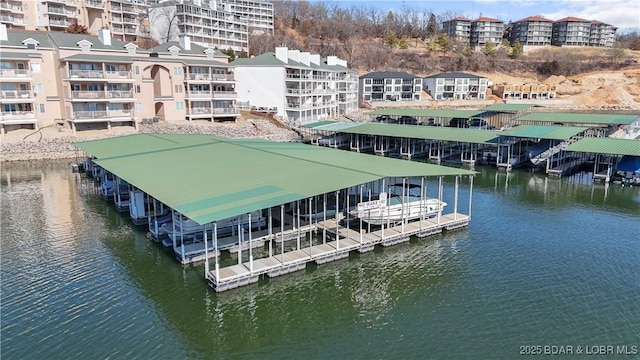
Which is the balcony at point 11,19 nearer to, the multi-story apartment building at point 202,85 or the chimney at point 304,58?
the multi-story apartment building at point 202,85

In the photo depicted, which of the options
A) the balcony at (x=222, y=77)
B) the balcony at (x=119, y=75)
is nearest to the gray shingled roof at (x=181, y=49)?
the balcony at (x=222, y=77)

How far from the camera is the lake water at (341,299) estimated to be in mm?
14477

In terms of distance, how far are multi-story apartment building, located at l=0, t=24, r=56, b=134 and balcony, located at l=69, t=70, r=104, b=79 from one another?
10.8 feet

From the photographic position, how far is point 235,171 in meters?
24.0

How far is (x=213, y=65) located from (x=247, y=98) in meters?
9.73

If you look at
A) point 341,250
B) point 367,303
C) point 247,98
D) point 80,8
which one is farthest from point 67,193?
point 80,8

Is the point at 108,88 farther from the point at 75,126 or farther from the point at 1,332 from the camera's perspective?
the point at 1,332

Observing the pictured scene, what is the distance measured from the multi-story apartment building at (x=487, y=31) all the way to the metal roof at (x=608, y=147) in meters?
120

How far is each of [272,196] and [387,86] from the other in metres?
81.2

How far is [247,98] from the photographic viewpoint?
214ft

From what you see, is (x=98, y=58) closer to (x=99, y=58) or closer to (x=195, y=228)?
(x=99, y=58)

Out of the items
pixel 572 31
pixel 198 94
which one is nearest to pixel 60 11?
pixel 198 94

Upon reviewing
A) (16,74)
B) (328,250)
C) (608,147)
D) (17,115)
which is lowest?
(328,250)

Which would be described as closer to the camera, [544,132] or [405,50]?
[544,132]
